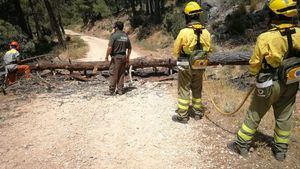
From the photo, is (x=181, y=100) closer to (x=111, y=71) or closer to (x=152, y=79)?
(x=111, y=71)

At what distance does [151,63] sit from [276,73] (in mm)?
6318

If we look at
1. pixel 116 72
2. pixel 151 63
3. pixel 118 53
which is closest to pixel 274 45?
pixel 118 53

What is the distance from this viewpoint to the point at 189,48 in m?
5.11

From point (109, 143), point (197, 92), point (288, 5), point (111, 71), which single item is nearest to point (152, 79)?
point (111, 71)

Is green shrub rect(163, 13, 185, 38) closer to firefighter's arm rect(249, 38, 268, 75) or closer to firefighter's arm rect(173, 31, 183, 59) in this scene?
firefighter's arm rect(173, 31, 183, 59)

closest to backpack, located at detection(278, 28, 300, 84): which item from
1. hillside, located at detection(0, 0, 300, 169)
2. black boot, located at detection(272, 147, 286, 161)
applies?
black boot, located at detection(272, 147, 286, 161)

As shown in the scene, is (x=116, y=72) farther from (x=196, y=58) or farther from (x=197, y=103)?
(x=196, y=58)

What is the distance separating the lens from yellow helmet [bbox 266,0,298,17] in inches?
144

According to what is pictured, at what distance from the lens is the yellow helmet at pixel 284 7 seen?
365 centimetres

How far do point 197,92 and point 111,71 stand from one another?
3091 mm

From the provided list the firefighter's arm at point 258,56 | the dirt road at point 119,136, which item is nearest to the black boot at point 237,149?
the dirt road at point 119,136

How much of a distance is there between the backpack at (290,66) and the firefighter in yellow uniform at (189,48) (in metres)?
1.72

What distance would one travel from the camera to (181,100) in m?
5.48

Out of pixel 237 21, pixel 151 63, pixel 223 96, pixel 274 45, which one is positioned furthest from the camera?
pixel 237 21
